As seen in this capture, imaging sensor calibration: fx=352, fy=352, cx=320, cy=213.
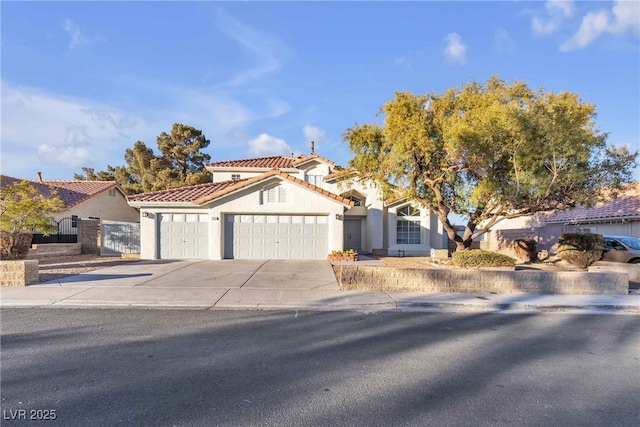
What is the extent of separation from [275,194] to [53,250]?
476 inches

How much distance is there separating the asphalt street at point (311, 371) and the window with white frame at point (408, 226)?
594 inches

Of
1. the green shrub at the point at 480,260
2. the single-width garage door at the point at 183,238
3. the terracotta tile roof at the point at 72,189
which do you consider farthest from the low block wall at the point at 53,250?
the green shrub at the point at 480,260

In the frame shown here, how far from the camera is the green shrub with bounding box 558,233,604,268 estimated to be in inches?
613

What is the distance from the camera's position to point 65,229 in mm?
20688

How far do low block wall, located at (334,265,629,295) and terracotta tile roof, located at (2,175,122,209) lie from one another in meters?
20.9

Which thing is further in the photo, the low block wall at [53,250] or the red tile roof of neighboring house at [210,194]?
the red tile roof of neighboring house at [210,194]

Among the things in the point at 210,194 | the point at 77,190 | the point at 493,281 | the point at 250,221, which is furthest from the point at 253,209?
the point at 77,190

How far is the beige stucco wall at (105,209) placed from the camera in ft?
79.4

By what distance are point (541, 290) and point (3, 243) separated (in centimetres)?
1857

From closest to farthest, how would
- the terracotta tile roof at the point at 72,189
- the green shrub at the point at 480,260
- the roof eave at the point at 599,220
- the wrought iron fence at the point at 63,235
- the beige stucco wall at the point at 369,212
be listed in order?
the green shrub at the point at 480,260 → the wrought iron fence at the point at 63,235 → the roof eave at the point at 599,220 → the beige stucco wall at the point at 369,212 → the terracotta tile roof at the point at 72,189

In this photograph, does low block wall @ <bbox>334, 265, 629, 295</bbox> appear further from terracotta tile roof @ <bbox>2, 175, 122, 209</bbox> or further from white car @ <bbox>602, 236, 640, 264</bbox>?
terracotta tile roof @ <bbox>2, 175, 122, 209</bbox>

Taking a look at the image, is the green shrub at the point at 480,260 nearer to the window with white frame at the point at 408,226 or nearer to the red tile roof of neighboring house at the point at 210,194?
the red tile roof of neighboring house at the point at 210,194

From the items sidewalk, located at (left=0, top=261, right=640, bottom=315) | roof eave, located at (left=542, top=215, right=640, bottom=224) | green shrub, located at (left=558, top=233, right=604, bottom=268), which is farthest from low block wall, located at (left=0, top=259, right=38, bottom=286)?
roof eave, located at (left=542, top=215, right=640, bottom=224)

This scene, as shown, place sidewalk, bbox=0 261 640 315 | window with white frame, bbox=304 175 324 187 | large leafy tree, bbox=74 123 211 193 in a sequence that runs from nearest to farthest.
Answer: sidewalk, bbox=0 261 640 315 → window with white frame, bbox=304 175 324 187 → large leafy tree, bbox=74 123 211 193
